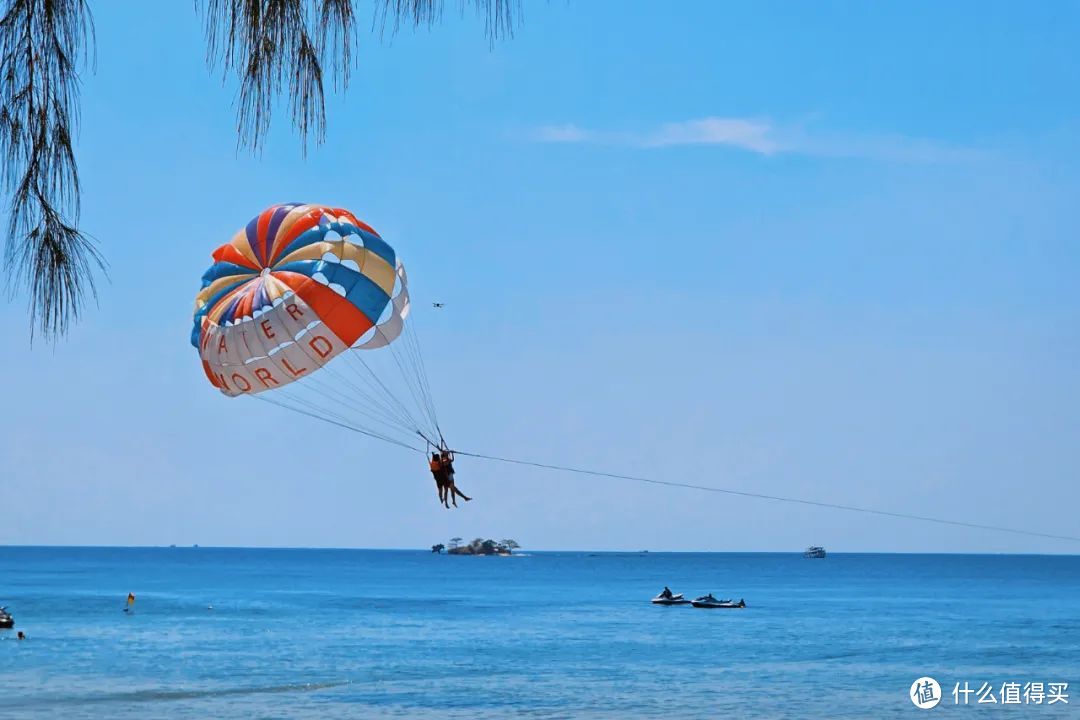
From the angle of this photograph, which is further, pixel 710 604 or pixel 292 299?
pixel 710 604

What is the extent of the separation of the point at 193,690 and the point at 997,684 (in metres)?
22.7

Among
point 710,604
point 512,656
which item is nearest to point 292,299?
point 512,656

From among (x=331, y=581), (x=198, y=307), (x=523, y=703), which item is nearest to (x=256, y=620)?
(x=523, y=703)

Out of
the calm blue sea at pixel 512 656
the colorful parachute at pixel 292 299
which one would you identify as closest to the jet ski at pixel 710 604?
the calm blue sea at pixel 512 656

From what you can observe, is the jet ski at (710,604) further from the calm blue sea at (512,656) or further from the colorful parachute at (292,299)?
the colorful parachute at (292,299)

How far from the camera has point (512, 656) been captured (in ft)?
151

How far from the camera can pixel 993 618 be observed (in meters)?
70.1

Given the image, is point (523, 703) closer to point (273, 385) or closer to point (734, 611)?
point (273, 385)

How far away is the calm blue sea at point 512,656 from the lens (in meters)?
33.5

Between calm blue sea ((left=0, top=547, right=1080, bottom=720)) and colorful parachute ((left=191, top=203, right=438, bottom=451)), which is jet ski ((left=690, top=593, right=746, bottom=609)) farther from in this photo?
colorful parachute ((left=191, top=203, right=438, bottom=451))

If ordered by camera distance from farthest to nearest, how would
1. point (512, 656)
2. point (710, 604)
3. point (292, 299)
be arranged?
point (710, 604)
point (512, 656)
point (292, 299)

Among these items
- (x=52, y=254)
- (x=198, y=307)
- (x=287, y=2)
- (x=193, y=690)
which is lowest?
(x=193, y=690)

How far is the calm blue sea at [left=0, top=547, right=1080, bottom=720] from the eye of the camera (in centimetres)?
3347

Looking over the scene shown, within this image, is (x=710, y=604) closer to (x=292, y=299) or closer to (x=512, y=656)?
(x=512, y=656)
